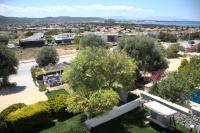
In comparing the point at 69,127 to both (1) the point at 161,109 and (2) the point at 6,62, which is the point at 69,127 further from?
(2) the point at 6,62

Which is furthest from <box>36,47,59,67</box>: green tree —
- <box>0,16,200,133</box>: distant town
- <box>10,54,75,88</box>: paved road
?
<box>0,16,200,133</box>: distant town

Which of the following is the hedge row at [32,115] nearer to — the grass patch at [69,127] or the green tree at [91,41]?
the grass patch at [69,127]

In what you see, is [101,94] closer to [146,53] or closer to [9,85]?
[146,53]

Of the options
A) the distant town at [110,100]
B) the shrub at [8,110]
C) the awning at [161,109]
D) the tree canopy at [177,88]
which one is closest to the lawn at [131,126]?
the distant town at [110,100]

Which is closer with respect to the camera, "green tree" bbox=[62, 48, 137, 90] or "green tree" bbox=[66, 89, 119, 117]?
"green tree" bbox=[66, 89, 119, 117]

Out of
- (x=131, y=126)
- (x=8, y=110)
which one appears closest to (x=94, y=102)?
(x=131, y=126)

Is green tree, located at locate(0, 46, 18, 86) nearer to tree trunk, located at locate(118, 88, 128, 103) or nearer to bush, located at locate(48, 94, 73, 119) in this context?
bush, located at locate(48, 94, 73, 119)
